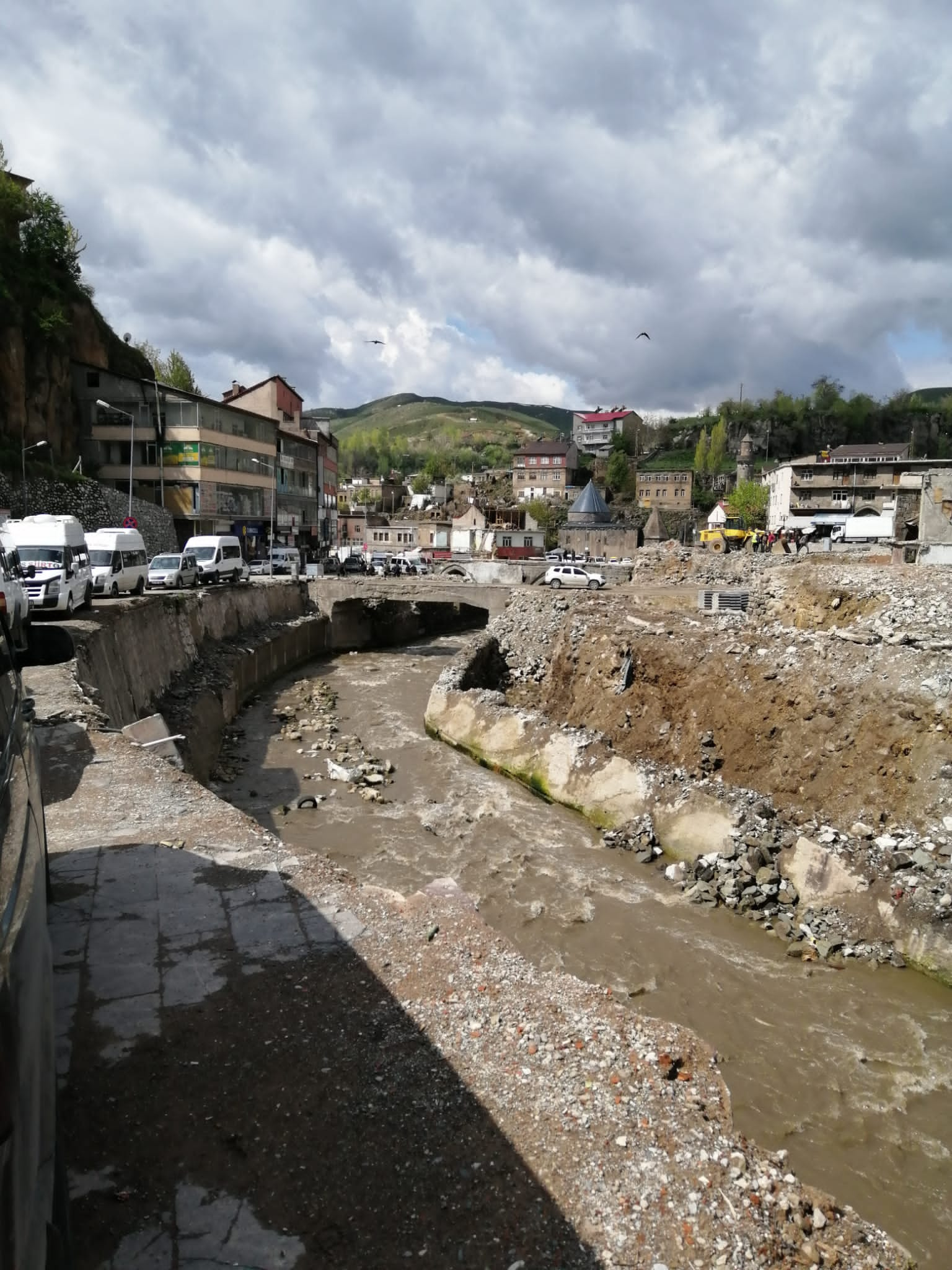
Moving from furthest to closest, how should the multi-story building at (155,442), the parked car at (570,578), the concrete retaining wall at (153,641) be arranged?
the multi-story building at (155,442), the parked car at (570,578), the concrete retaining wall at (153,641)

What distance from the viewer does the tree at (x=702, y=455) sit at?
4576 inches

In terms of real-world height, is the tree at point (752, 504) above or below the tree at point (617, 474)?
below

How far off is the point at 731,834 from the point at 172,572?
26.0 metres

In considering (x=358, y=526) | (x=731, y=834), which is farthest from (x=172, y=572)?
(x=358, y=526)

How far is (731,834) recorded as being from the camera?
585 inches

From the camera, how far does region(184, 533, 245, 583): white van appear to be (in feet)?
120

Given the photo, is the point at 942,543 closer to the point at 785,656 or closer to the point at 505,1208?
the point at 785,656

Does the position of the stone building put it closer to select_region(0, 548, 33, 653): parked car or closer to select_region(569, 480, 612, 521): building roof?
select_region(569, 480, 612, 521): building roof

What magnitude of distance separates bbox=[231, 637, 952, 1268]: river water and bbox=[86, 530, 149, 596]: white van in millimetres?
9865

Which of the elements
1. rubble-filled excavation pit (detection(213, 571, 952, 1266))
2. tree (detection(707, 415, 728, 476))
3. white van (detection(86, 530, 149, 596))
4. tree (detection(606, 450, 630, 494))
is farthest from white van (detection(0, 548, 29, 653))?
tree (detection(707, 415, 728, 476))

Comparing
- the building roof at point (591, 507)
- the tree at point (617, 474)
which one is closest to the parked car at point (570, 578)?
the building roof at point (591, 507)

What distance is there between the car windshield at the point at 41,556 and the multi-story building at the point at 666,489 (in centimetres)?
→ 8851

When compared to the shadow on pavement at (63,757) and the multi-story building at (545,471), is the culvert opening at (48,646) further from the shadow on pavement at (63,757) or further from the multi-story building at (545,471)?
the multi-story building at (545,471)

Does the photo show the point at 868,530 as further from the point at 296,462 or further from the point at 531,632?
the point at 296,462
